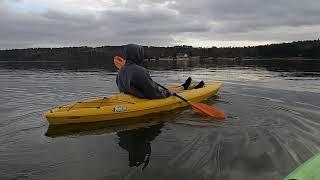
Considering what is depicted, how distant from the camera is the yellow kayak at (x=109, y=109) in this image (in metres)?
9.17

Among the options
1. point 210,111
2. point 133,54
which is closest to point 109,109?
point 133,54

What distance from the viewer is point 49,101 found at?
1323cm

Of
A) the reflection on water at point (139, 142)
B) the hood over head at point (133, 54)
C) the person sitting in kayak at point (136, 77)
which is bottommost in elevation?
the reflection on water at point (139, 142)

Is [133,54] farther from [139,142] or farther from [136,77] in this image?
[139,142]

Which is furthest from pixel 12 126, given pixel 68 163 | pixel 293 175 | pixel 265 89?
pixel 265 89

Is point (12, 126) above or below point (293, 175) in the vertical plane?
below

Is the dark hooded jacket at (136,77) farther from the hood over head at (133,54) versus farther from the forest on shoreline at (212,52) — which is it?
the forest on shoreline at (212,52)

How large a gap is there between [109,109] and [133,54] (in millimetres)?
1740

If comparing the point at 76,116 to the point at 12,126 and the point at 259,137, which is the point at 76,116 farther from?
the point at 259,137

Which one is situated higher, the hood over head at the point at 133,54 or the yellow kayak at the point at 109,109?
the hood over head at the point at 133,54

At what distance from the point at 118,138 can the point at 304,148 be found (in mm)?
3804

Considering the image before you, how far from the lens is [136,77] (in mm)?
10273

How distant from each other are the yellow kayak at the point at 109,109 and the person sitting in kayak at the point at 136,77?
0.18 meters

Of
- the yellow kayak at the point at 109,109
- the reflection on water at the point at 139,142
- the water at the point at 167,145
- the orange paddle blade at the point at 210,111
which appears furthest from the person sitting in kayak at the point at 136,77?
the reflection on water at the point at 139,142
